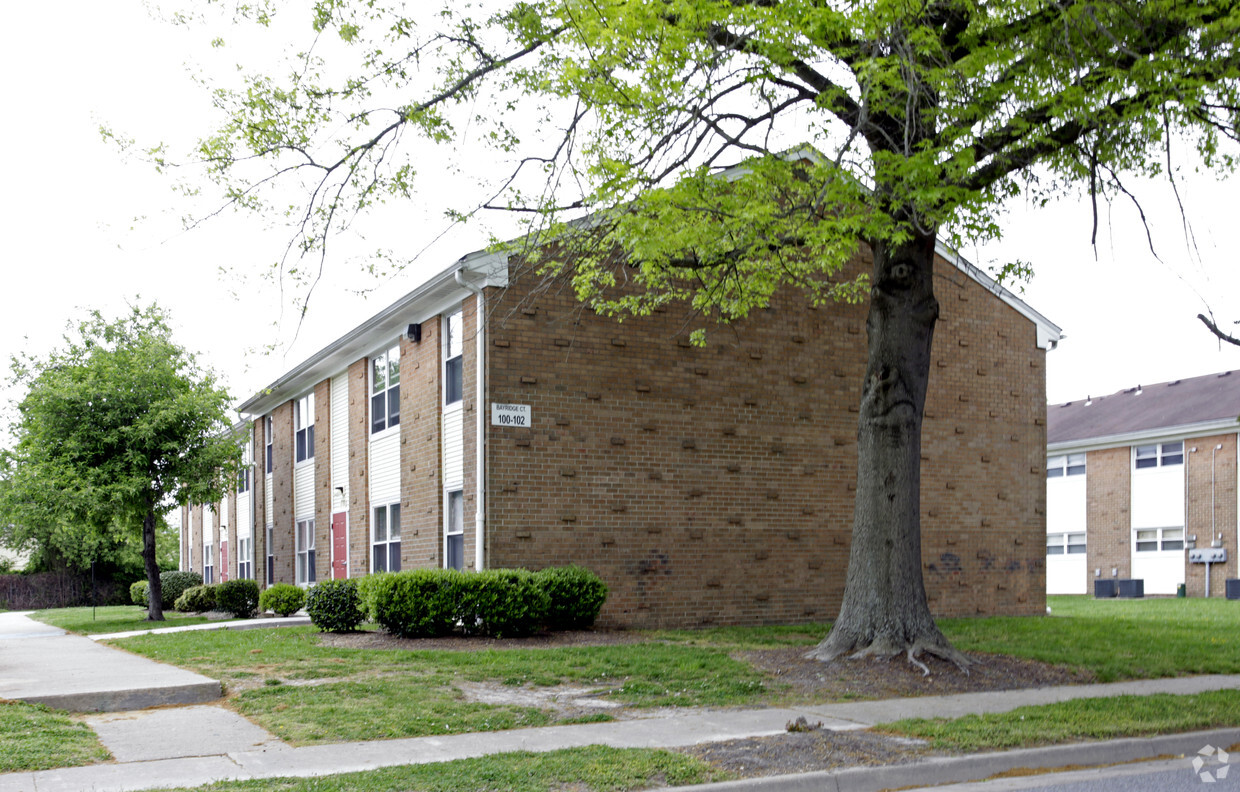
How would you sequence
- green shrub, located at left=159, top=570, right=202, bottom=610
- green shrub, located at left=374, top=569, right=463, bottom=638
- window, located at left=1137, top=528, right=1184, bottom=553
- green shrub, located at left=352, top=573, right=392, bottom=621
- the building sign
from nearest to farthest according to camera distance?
1. green shrub, located at left=374, top=569, right=463, bottom=638
2. green shrub, located at left=352, top=573, right=392, bottom=621
3. the building sign
4. green shrub, located at left=159, top=570, right=202, bottom=610
5. window, located at left=1137, top=528, right=1184, bottom=553

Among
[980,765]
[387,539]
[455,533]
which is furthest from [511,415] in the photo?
[980,765]

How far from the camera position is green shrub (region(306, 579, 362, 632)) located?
1670 centimetres

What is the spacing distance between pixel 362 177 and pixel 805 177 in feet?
19.4

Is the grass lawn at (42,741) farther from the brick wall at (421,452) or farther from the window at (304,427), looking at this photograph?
the window at (304,427)

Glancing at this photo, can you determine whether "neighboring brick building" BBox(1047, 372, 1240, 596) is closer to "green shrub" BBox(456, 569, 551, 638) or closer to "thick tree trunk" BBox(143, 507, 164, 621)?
"green shrub" BBox(456, 569, 551, 638)

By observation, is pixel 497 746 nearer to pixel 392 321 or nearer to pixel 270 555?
pixel 392 321

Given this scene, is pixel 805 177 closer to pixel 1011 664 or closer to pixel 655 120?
pixel 655 120

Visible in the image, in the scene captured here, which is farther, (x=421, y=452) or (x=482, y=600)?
(x=421, y=452)

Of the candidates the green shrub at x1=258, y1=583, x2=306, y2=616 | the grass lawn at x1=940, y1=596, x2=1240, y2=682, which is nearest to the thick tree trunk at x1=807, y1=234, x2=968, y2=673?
the grass lawn at x1=940, y1=596, x2=1240, y2=682

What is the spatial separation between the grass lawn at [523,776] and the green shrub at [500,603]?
7.46 meters

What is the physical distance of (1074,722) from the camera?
354 inches

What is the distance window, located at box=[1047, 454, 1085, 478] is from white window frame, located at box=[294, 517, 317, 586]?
94.8ft

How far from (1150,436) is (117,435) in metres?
32.9

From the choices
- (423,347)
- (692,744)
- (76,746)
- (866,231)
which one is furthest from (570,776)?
(423,347)
